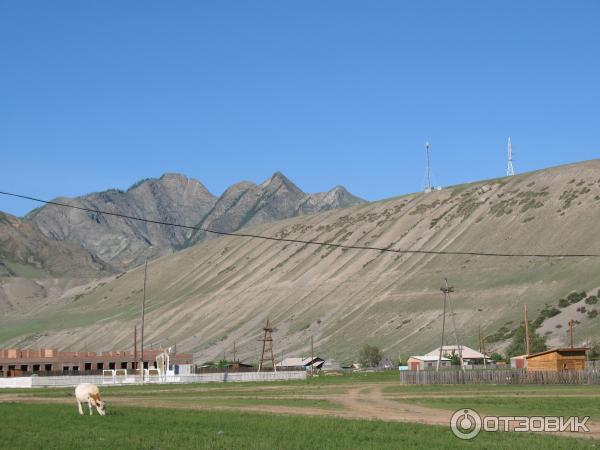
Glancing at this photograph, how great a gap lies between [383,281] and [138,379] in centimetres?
6753

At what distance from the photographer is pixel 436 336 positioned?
117000mm

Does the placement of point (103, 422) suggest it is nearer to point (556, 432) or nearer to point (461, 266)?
point (556, 432)

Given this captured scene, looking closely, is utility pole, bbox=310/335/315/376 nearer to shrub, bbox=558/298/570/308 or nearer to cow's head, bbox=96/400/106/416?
shrub, bbox=558/298/570/308

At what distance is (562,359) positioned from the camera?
69500 mm

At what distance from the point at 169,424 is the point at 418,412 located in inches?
444

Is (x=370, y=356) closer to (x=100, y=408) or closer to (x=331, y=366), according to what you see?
(x=331, y=366)

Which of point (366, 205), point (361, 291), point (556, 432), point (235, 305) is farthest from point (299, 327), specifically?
point (556, 432)

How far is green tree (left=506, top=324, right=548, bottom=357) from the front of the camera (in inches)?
3821

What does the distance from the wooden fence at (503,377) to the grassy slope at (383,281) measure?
37347 millimetres

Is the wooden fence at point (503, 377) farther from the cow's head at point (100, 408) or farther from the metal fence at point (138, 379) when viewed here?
the cow's head at point (100, 408)

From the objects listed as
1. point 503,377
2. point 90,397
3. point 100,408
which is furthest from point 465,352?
point 90,397

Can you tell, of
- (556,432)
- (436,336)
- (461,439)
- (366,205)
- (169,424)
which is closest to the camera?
(461,439)

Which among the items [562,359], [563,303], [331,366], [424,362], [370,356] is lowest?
[331,366]

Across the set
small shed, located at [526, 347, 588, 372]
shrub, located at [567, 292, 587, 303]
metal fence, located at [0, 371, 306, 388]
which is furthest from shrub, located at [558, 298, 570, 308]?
small shed, located at [526, 347, 588, 372]
